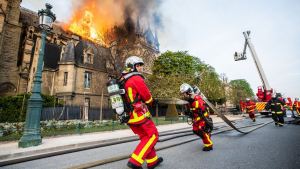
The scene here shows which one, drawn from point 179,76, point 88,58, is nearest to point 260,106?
point 179,76

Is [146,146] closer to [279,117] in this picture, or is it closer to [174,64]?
[279,117]

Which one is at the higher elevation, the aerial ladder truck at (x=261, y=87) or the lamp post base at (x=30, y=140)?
the aerial ladder truck at (x=261, y=87)

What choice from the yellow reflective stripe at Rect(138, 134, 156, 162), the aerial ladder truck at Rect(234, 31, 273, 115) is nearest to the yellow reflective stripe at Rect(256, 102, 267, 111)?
the aerial ladder truck at Rect(234, 31, 273, 115)

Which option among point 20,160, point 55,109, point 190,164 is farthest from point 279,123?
point 55,109

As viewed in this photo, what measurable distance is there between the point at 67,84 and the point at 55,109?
692cm

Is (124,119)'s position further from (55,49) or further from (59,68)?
(55,49)

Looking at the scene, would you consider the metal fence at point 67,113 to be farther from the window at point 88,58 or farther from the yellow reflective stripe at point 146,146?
the yellow reflective stripe at point 146,146

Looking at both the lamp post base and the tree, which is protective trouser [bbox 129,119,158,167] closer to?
the lamp post base

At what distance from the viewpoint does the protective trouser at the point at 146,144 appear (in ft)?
11.2

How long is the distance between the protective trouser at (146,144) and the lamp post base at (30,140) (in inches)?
207

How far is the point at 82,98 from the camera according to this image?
25.1 metres

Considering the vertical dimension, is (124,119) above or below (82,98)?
below

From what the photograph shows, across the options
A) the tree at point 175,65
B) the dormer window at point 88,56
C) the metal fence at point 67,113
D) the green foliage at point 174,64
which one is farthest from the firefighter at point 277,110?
the green foliage at point 174,64

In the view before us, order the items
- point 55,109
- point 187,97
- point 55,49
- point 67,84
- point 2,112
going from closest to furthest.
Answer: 1. point 187,97
2. point 2,112
3. point 55,109
4. point 67,84
5. point 55,49
